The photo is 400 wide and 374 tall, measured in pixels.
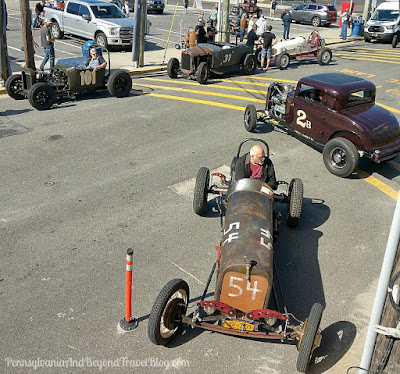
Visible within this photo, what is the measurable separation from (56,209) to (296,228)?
14.2 feet

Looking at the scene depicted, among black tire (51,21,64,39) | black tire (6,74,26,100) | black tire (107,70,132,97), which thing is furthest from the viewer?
black tire (51,21,64,39)

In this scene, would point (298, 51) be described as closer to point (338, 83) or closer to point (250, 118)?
point (250, 118)

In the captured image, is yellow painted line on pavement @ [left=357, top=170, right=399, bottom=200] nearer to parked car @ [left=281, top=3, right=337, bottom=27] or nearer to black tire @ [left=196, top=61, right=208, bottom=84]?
black tire @ [left=196, top=61, right=208, bottom=84]

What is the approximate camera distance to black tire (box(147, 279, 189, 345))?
538 centimetres

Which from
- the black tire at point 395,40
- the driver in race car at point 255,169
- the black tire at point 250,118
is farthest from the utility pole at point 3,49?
the black tire at point 395,40

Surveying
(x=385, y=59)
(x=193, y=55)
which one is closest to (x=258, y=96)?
(x=193, y=55)

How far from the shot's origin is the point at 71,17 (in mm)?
22484

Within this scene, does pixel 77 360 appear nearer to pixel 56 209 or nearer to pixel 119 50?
pixel 56 209

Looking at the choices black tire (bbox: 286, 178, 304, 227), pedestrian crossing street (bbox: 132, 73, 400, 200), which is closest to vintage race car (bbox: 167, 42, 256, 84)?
pedestrian crossing street (bbox: 132, 73, 400, 200)

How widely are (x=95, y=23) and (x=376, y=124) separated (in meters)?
15.2

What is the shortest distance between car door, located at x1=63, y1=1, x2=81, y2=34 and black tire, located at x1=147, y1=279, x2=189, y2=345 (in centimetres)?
1957

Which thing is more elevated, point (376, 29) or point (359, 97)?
point (376, 29)

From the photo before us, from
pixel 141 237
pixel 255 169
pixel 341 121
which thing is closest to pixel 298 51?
pixel 341 121

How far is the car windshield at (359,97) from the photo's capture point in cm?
1095
